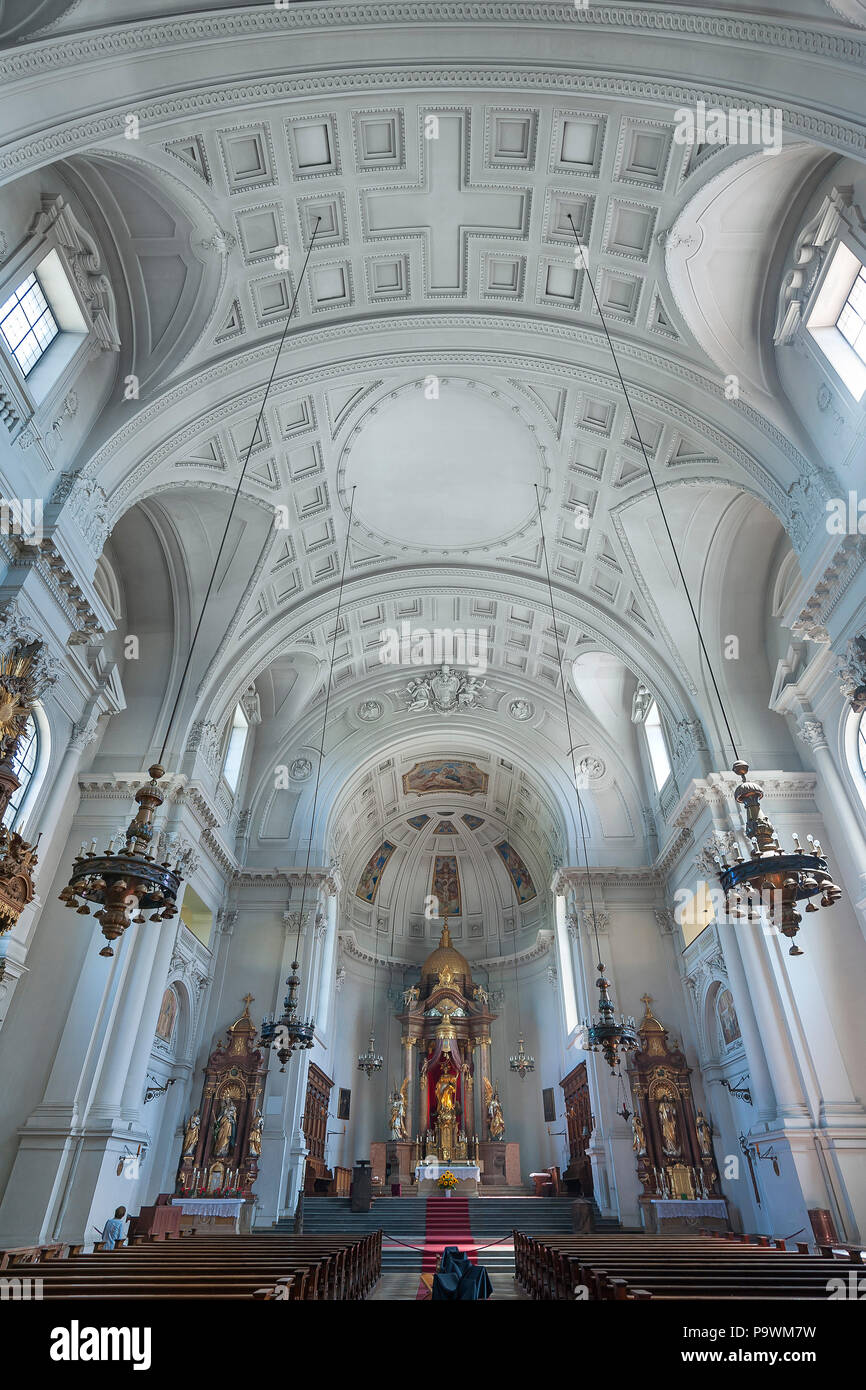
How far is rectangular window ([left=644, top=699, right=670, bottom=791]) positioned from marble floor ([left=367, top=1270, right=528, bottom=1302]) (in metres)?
11.5

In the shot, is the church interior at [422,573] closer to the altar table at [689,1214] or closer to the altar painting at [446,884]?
the altar table at [689,1214]

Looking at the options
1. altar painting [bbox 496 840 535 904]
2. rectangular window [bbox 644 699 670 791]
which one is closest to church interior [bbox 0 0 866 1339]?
rectangular window [bbox 644 699 670 791]

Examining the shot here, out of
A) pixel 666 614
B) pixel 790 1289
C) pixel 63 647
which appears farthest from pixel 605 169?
pixel 790 1289

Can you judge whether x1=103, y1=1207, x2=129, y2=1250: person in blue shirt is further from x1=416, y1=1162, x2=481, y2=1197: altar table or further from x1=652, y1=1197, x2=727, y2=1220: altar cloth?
x1=416, y1=1162, x2=481, y2=1197: altar table

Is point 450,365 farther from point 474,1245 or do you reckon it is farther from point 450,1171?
point 450,1171

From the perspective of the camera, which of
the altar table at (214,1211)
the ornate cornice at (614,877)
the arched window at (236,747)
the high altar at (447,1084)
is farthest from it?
the high altar at (447,1084)

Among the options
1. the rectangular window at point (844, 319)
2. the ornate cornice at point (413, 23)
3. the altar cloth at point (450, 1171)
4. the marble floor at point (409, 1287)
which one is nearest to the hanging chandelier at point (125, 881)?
the marble floor at point (409, 1287)

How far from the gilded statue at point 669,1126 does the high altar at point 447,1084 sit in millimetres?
9351

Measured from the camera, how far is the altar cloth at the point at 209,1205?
47.0 ft

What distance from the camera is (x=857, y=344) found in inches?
396

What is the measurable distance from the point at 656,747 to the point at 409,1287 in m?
13.4

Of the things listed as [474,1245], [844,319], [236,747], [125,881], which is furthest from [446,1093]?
[844,319]

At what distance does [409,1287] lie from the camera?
10.0 m

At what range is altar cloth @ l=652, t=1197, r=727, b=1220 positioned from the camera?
1436cm
